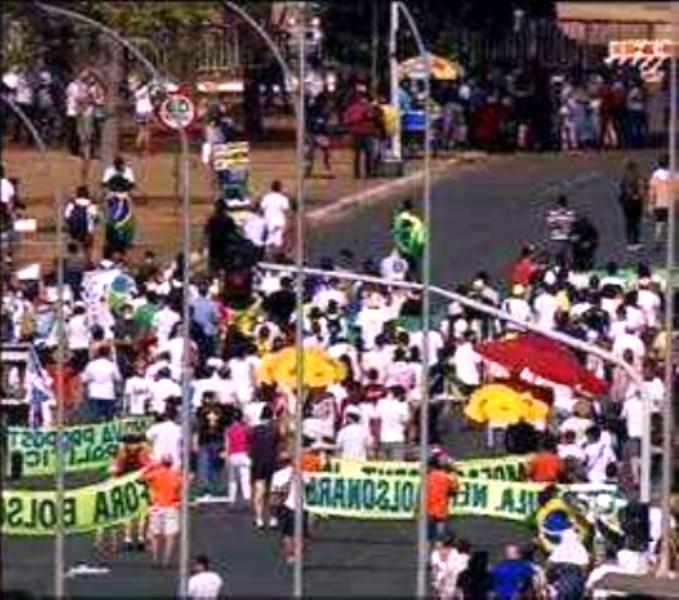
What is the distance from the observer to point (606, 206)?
182ft

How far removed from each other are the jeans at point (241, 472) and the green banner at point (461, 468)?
780 millimetres

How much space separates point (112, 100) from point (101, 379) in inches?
501

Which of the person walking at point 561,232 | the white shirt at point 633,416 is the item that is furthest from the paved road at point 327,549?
the white shirt at point 633,416

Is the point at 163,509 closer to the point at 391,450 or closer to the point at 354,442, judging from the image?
the point at 354,442

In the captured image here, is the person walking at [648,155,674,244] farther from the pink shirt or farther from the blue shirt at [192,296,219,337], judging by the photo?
the pink shirt

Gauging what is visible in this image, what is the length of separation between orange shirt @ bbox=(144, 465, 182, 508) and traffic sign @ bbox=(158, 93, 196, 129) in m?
2.94

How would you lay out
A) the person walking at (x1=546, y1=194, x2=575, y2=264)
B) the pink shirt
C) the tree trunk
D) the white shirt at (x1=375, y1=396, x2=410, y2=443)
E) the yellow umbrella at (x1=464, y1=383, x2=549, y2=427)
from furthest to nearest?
1. the tree trunk
2. the person walking at (x1=546, y1=194, x2=575, y2=264)
3. the white shirt at (x1=375, y1=396, x2=410, y2=443)
4. the yellow umbrella at (x1=464, y1=383, x2=549, y2=427)
5. the pink shirt

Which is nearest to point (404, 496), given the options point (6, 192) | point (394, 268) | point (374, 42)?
point (394, 268)

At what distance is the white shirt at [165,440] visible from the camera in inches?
1388

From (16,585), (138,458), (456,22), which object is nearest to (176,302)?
(138,458)

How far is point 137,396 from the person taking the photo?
38469mm

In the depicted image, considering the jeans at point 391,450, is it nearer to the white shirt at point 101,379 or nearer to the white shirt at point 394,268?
the white shirt at point 101,379

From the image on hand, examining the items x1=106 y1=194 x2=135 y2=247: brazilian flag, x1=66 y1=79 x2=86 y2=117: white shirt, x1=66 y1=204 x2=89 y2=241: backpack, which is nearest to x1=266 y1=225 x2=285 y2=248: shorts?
x1=106 y1=194 x2=135 y2=247: brazilian flag

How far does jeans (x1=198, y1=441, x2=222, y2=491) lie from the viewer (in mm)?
36500
